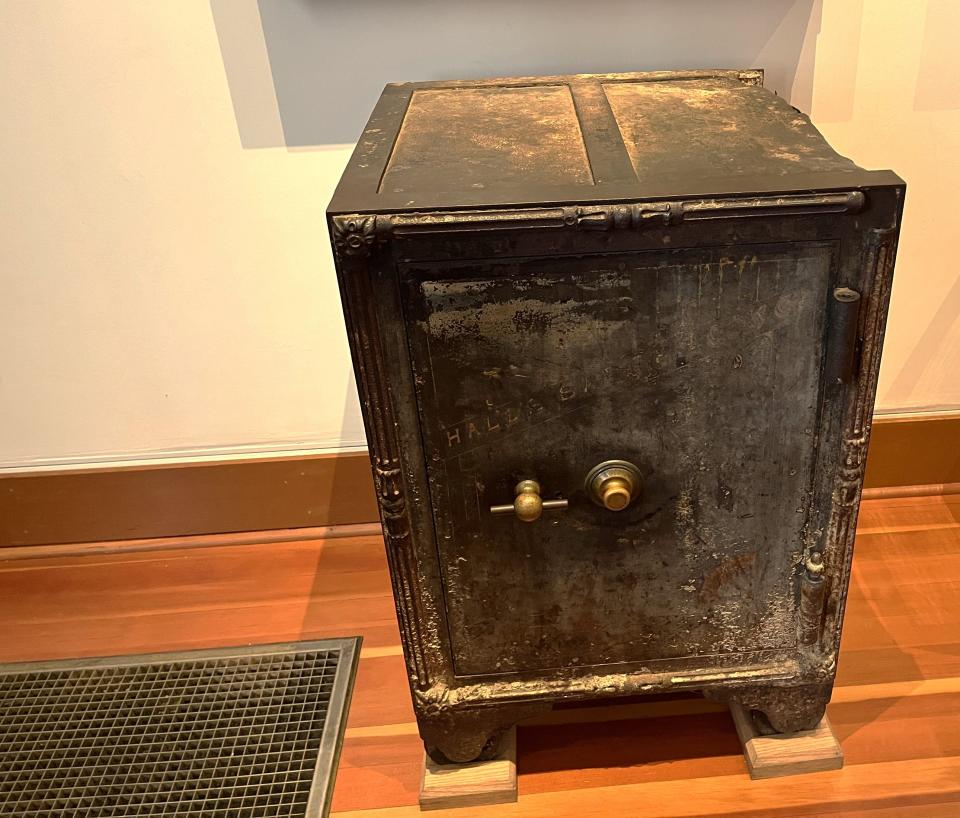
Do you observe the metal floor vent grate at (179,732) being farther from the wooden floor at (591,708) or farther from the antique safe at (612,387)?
the antique safe at (612,387)

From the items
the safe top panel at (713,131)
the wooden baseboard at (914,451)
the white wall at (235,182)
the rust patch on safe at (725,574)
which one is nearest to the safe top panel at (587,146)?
the safe top panel at (713,131)

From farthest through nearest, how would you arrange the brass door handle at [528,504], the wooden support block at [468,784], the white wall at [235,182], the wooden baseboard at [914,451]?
the wooden baseboard at [914,451] < the white wall at [235,182] < the wooden support block at [468,784] < the brass door handle at [528,504]

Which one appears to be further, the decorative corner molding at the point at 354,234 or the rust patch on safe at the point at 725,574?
the rust patch on safe at the point at 725,574

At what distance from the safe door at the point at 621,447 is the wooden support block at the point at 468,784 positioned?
21 centimetres

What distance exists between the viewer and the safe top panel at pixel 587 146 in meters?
0.95

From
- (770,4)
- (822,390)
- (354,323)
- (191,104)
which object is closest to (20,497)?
(191,104)

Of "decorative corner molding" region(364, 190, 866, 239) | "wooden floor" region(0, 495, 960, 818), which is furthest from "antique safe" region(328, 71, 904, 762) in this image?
"wooden floor" region(0, 495, 960, 818)

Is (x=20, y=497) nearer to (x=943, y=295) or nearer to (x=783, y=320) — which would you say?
(x=783, y=320)

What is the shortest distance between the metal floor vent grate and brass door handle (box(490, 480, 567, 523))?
0.64 metres

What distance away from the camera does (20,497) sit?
1.94m

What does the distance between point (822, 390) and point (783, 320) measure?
12 cm

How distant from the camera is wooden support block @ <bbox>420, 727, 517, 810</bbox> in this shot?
1331mm

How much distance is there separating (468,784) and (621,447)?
25.3 inches

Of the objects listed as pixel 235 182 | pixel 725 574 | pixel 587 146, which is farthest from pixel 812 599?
pixel 235 182
